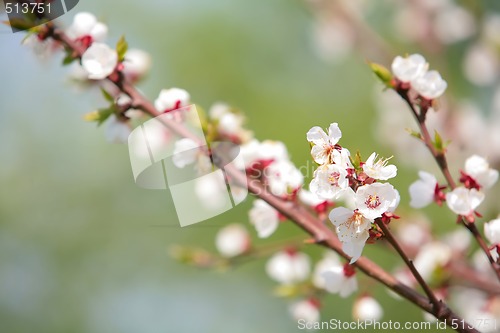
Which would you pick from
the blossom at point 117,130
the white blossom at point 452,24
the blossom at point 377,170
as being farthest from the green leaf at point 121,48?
the white blossom at point 452,24

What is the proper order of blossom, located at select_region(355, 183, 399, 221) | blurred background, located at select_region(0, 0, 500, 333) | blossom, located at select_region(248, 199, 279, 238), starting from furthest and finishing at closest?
blurred background, located at select_region(0, 0, 500, 333) < blossom, located at select_region(248, 199, 279, 238) < blossom, located at select_region(355, 183, 399, 221)

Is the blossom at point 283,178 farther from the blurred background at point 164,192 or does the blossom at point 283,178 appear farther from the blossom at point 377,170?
the blurred background at point 164,192

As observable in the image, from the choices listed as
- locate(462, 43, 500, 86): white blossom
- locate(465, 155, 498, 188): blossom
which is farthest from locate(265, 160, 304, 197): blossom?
locate(462, 43, 500, 86): white blossom

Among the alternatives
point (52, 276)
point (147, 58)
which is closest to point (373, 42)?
point (147, 58)

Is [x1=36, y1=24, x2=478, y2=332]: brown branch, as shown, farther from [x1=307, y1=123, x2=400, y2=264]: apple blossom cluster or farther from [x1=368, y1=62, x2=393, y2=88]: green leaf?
[x1=368, y1=62, x2=393, y2=88]: green leaf

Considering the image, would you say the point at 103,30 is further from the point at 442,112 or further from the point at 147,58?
the point at 442,112

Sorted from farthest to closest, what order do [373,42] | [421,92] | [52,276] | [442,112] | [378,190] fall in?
[52,276], [373,42], [442,112], [421,92], [378,190]
